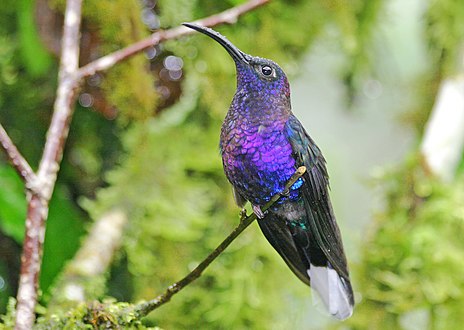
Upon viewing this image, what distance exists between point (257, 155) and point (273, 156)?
2cm

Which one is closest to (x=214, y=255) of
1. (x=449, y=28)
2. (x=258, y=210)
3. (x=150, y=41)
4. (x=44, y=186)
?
(x=258, y=210)

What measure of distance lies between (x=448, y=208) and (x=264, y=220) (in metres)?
0.77

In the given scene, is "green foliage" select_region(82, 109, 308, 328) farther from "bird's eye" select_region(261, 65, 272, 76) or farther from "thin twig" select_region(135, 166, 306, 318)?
"bird's eye" select_region(261, 65, 272, 76)

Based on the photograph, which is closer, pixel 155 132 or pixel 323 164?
pixel 323 164

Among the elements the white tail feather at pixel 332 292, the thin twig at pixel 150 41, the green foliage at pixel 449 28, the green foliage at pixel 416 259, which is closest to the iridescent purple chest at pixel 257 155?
the white tail feather at pixel 332 292

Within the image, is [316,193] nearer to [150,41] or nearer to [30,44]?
[150,41]

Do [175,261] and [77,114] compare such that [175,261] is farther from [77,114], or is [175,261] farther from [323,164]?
[323,164]

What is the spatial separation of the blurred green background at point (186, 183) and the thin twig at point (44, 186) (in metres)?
0.32

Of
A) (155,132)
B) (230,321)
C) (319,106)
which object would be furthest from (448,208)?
(319,106)

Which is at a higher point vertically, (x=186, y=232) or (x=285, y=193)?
(x=186, y=232)

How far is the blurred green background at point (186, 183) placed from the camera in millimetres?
1368

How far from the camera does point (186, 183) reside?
1451 mm

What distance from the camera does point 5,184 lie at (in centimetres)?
131

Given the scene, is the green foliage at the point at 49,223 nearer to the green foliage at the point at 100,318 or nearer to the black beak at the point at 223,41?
the green foliage at the point at 100,318
